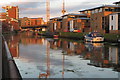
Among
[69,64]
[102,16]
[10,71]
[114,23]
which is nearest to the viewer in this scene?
[10,71]

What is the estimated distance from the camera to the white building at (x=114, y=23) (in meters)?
59.0

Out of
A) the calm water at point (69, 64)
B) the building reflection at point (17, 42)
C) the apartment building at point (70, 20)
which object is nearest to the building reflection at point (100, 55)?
the calm water at point (69, 64)

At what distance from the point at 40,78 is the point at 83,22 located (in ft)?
266

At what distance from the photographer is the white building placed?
58969 millimetres

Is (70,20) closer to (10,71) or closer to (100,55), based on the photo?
(100,55)

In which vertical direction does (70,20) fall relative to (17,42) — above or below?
above

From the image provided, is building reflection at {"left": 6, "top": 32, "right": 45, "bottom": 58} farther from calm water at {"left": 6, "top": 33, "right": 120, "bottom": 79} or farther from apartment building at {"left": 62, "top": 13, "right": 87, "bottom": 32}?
apartment building at {"left": 62, "top": 13, "right": 87, "bottom": 32}

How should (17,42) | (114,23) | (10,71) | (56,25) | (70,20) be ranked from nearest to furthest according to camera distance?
1. (10,71)
2. (17,42)
3. (114,23)
4. (70,20)
5. (56,25)

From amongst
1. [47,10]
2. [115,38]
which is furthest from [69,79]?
[47,10]

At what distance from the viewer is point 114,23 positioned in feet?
200

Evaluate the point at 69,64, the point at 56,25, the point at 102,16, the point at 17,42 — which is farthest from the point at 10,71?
the point at 56,25

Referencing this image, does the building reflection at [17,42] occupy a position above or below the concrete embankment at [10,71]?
below

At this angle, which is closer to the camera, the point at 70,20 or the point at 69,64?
the point at 69,64

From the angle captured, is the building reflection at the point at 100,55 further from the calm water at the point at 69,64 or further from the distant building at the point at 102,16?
the distant building at the point at 102,16
